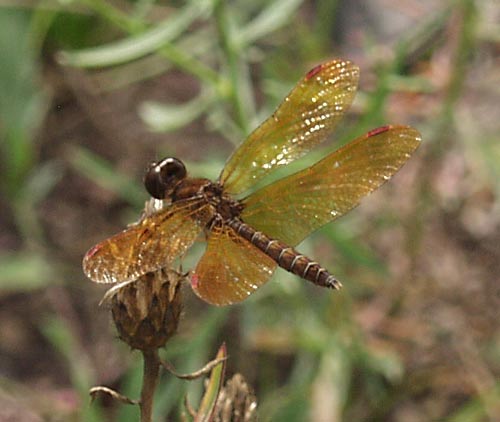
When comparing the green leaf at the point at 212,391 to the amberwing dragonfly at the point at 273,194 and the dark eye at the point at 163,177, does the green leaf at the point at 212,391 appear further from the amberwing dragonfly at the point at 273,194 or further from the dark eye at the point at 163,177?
the dark eye at the point at 163,177

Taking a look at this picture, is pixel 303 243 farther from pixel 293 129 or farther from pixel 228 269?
pixel 228 269

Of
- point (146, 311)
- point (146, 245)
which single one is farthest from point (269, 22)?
point (146, 311)

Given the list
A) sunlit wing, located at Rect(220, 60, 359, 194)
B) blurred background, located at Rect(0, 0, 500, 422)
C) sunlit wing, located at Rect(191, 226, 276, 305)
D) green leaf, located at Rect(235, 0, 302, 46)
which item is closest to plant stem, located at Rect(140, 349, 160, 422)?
sunlit wing, located at Rect(191, 226, 276, 305)

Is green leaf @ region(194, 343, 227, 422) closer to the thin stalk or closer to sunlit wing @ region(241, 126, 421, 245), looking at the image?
sunlit wing @ region(241, 126, 421, 245)

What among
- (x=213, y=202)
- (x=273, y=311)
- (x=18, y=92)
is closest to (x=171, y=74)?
(x=18, y=92)

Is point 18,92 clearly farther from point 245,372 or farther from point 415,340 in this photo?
point 415,340
